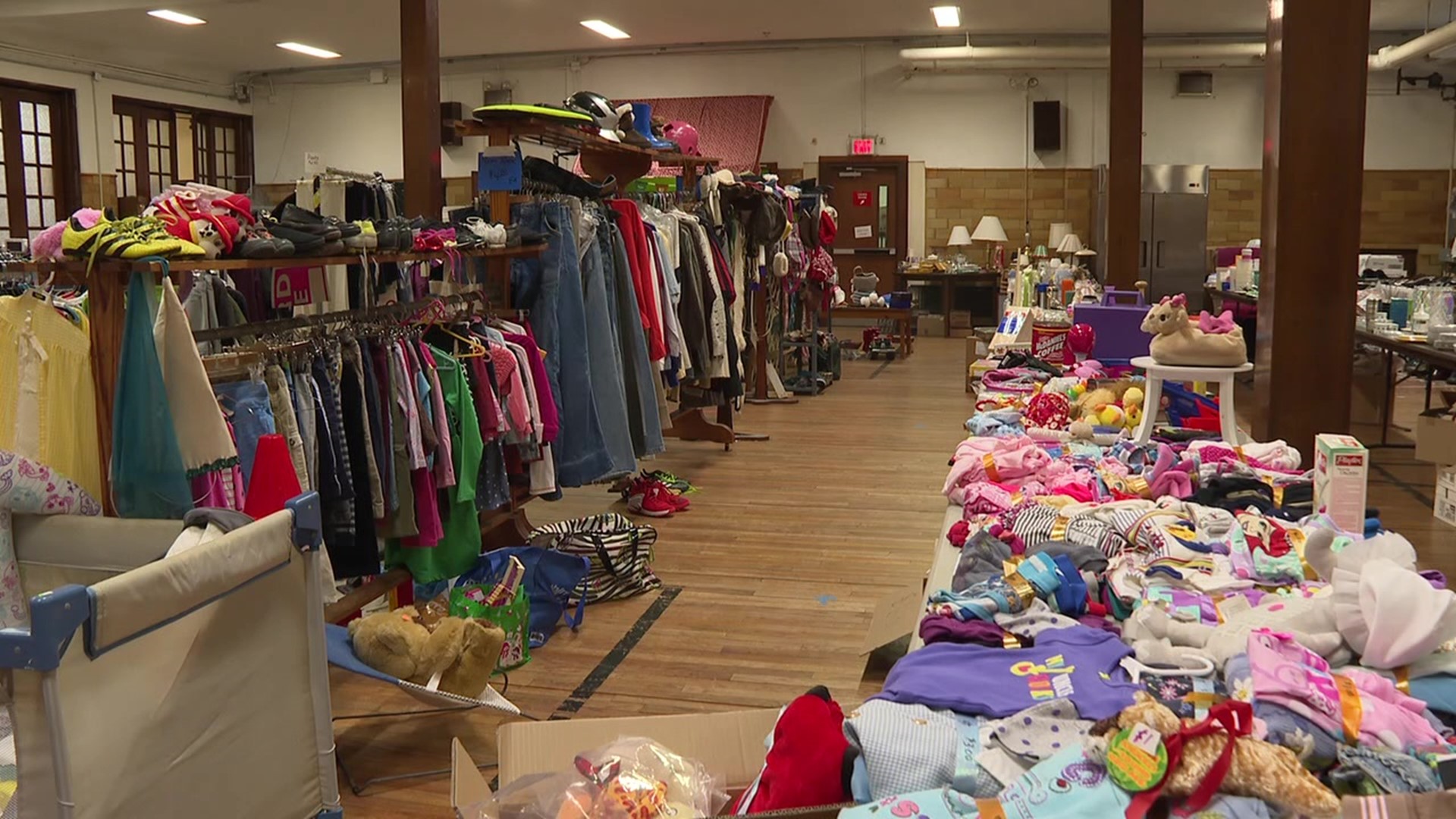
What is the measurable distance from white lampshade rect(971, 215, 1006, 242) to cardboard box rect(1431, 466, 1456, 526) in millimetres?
9882

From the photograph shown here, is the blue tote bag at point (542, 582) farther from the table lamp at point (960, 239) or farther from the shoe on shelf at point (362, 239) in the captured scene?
the table lamp at point (960, 239)

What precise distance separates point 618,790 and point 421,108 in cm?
461

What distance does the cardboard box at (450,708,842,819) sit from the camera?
2.40 m

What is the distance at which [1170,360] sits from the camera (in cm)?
416

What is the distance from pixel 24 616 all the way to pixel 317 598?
28.1 inches

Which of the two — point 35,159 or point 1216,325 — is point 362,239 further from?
point 35,159

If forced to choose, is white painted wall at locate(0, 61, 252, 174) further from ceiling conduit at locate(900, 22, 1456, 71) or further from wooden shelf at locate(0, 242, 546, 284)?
wooden shelf at locate(0, 242, 546, 284)

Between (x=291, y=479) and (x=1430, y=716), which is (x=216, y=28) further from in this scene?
(x=1430, y=716)

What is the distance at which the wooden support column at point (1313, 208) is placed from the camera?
154 inches

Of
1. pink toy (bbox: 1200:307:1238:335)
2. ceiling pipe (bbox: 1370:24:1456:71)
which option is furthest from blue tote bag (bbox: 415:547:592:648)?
ceiling pipe (bbox: 1370:24:1456:71)

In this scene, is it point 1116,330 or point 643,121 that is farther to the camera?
point 643,121

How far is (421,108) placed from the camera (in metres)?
6.15

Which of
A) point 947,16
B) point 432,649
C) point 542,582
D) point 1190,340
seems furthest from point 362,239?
point 947,16

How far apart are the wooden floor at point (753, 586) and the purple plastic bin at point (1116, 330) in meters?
1.15
